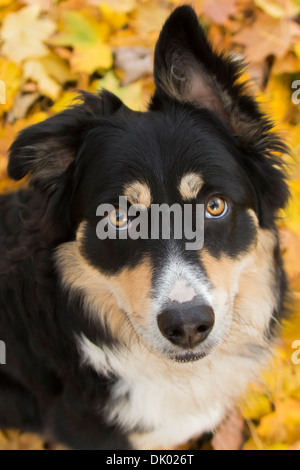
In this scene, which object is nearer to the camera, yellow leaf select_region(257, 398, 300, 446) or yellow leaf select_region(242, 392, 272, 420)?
yellow leaf select_region(257, 398, 300, 446)

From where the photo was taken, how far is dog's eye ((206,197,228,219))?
2523mm

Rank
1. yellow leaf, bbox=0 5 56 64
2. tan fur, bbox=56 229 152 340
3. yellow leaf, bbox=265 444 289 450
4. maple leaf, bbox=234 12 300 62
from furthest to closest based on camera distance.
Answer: yellow leaf, bbox=0 5 56 64
maple leaf, bbox=234 12 300 62
yellow leaf, bbox=265 444 289 450
tan fur, bbox=56 229 152 340

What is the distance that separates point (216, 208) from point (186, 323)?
673 mm

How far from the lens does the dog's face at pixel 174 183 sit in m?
2.37

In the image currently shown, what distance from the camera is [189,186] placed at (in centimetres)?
245

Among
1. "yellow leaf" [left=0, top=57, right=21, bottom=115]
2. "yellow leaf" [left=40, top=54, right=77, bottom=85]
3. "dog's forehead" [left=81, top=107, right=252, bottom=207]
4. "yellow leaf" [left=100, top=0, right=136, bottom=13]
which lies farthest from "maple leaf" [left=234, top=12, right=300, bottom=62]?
"yellow leaf" [left=0, top=57, right=21, bottom=115]

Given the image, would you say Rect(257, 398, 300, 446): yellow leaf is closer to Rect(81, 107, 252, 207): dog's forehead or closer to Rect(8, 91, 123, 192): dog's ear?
Rect(81, 107, 252, 207): dog's forehead

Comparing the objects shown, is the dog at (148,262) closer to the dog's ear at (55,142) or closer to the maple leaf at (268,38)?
the dog's ear at (55,142)

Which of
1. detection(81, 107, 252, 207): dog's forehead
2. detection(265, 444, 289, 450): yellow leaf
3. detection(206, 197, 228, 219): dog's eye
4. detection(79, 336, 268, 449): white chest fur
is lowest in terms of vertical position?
detection(265, 444, 289, 450): yellow leaf

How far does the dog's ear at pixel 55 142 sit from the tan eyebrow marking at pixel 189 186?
67 centimetres

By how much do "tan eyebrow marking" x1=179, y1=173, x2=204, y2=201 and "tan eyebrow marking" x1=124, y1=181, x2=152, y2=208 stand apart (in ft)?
0.58

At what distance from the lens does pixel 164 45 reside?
2.54 m

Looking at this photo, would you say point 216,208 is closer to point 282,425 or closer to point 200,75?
point 200,75
